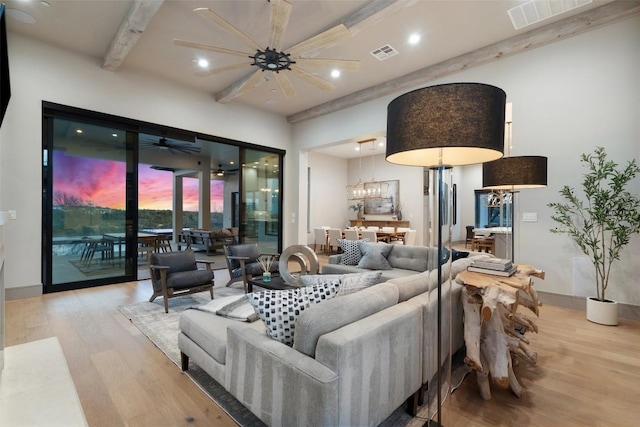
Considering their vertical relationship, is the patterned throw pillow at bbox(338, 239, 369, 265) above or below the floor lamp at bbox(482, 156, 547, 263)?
below

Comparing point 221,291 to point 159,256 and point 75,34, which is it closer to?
point 159,256

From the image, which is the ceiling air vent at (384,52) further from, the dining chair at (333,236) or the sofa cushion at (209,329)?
the dining chair at (333,236)

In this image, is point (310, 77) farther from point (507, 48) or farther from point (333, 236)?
point (333, 236)

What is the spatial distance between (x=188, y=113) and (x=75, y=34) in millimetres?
1973

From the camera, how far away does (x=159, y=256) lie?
3.87m

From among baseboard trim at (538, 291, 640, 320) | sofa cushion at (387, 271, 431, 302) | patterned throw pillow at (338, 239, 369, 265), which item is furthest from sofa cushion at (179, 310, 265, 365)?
baseboard trim at (538, 291, 640, 320)

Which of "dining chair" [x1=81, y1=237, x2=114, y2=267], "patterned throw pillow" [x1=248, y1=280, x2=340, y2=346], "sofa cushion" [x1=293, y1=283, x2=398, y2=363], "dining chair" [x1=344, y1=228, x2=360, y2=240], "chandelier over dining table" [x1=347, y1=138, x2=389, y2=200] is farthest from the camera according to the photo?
"chandelier over dining table" [x1=347, y1=138, x2=389, y2=200]

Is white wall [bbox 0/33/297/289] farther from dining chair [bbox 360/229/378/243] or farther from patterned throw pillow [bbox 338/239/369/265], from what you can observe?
dining chair [bbox 360/229/378/243]

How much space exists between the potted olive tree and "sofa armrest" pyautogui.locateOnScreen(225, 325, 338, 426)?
3.83 metres

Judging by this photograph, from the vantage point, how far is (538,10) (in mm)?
3555

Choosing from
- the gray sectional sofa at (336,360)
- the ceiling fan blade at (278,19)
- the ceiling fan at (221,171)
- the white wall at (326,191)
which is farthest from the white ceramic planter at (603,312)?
the ceiling fan at (221,171)

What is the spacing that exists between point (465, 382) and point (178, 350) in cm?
245

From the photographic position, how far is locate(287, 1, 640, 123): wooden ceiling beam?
355cm

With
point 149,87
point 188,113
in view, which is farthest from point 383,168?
point 149,87
